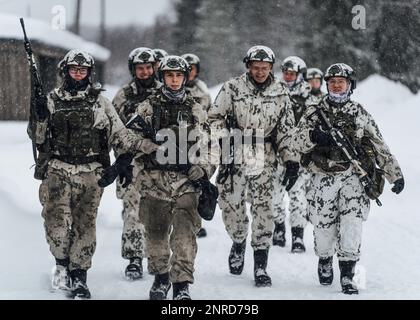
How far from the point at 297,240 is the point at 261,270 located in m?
2.00

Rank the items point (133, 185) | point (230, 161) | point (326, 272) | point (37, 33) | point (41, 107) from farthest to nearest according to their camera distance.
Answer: point (37, 33)
point (133, 185)
point (230, 161)
point (326, 272)
point (41, 107)

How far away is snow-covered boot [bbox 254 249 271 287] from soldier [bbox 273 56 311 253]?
1818 millimetres

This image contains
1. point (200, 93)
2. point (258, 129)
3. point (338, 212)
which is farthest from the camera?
point (200, 93)

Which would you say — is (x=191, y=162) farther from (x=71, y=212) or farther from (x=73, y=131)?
(x=71, y=212)

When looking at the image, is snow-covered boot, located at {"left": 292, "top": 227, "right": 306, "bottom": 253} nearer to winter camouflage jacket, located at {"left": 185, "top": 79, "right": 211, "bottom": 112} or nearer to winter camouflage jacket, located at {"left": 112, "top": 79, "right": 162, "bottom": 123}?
winter camouflage jacket, located at {"left": 185, "top": 79, "right": 211, "bottom": 112}

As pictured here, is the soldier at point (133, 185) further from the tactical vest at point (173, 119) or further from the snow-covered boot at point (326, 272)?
the snow-covered boot at point (326, 272)

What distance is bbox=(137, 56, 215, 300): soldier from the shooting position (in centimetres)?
623

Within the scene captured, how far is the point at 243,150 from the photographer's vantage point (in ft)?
24.2

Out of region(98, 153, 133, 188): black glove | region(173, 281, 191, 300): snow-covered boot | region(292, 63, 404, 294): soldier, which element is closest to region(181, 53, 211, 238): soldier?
region(292, 63, 404, 294): soldier

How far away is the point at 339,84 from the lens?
679 cm

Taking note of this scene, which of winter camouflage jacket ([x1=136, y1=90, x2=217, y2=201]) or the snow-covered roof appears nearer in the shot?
→ winter camouflage jacket ([x1=136, y1=90, x2=217, y2=201])

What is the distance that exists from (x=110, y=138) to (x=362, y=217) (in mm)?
2363

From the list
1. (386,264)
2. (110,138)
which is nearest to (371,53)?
(386,264)

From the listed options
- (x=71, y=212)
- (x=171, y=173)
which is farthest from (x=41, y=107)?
(x=171, y=173)
